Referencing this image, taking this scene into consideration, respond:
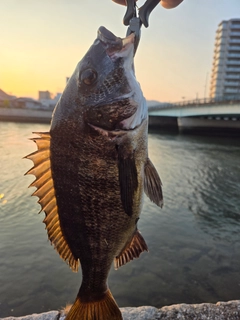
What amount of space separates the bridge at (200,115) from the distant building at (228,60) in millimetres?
53525

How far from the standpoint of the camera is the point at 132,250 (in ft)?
7.47

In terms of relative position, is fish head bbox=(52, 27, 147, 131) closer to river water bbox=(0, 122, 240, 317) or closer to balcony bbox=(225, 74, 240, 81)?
river water bbox=(0, 122, 240, 317)

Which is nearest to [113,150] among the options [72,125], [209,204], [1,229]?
[72,125]

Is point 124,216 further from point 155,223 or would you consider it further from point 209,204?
point 209,204

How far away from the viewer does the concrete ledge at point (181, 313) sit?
3.09m

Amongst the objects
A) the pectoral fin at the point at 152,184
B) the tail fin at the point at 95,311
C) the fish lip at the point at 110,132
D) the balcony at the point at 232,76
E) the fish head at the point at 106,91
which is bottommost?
the tail fin at the point at 95,311

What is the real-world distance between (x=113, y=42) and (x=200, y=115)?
37258 millimetres

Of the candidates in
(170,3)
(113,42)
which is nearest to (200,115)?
(170,3)

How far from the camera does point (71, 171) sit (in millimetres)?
1916

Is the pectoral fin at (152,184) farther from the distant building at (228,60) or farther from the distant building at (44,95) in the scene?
the distant building at (44,95)

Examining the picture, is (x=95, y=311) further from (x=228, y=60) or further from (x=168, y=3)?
(x=228, y=60)

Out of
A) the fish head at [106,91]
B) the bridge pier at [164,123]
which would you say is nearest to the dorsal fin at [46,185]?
the fish head at [106,91]

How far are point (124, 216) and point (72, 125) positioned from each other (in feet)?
2.58

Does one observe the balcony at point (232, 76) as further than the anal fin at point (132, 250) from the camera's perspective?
Yes
